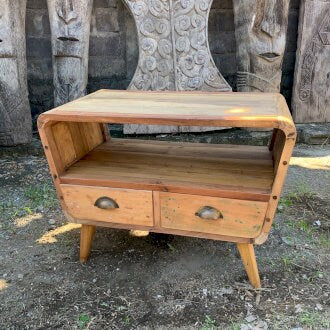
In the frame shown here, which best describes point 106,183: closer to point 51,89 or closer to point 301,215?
point 301,215

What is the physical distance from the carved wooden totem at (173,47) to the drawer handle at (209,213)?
1.62m

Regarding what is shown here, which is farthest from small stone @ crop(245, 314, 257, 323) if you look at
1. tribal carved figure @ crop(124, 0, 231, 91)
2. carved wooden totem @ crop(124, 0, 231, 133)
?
tribal carved figure @ crop(124, 0, 231, 91)

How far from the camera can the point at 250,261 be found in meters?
1.59

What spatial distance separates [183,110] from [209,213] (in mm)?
417

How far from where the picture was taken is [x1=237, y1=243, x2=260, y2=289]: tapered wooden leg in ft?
5.14

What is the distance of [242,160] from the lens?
5.69 feet

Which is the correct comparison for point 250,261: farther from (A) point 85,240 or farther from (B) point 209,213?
(A) point 85,240

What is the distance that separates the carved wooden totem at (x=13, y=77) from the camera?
2.62 meters

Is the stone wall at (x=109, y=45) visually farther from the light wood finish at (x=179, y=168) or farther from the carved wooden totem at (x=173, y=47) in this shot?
the light wood finish at (x=179, y=168)

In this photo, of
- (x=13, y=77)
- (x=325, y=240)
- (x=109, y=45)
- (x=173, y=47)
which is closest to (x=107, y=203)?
(x=325, y=240)

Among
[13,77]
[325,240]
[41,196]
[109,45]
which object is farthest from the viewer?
[109,45]

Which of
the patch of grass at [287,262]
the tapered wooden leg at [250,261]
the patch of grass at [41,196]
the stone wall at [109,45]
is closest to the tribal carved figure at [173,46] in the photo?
the stone wall at [109,45]

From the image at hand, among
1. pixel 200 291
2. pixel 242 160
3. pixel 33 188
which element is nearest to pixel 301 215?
pixel 242 160

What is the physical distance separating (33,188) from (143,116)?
145 cm
